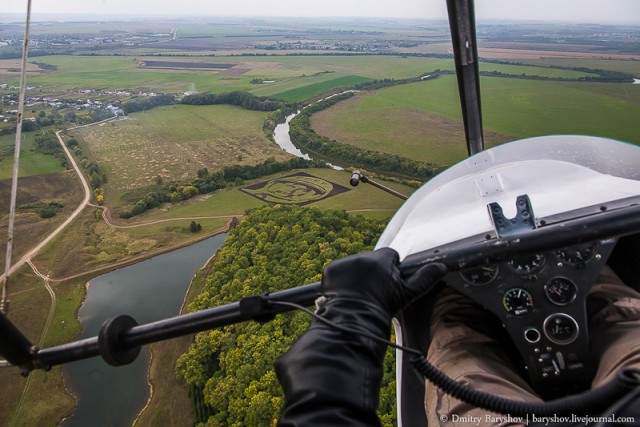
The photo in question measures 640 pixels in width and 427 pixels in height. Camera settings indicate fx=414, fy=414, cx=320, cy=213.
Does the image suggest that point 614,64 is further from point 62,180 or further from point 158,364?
point 62,180

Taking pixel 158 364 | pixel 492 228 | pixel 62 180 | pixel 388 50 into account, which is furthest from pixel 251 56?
pixel 492 228

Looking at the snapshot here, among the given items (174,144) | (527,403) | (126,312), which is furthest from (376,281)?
(174,144)

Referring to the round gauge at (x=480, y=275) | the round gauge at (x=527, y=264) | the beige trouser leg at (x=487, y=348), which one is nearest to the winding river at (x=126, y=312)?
the beige trouser leg at (x=487, y=348)

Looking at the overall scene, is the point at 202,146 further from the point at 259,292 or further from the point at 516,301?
the point at 516,301

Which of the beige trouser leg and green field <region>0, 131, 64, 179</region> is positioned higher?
the beige trouser leg

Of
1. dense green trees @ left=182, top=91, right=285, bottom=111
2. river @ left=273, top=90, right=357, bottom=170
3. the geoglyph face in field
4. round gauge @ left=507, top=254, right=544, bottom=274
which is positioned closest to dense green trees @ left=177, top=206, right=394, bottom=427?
the geoglyph face in field

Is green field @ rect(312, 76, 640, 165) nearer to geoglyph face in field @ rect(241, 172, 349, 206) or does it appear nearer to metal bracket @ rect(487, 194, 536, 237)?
geoglyph face in field @ rect(241, 172, 349, 206)

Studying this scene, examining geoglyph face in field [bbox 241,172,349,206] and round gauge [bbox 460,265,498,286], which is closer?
round gauge [bbox 460,265,498,286]

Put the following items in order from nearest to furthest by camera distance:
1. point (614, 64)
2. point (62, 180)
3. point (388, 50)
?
point (62, 180), point (614, 64), point (388, 50)
